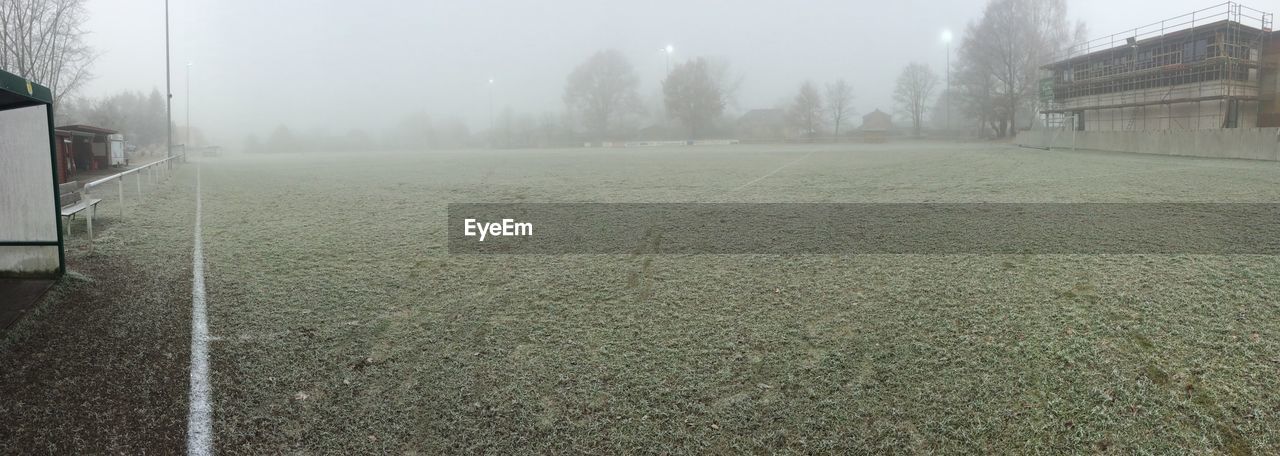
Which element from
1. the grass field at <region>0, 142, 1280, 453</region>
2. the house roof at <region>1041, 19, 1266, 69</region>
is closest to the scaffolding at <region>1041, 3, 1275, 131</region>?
the house roof at <region>1041, 19, 1266, 69</region>

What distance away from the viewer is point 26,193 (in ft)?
23.2

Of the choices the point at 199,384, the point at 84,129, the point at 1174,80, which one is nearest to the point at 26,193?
the point at 199,384

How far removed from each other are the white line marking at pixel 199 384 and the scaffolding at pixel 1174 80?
43082 millimetres

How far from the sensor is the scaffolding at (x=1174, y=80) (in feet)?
123

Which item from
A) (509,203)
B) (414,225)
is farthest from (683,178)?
(414,225)

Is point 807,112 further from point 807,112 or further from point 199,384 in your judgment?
point 199,384

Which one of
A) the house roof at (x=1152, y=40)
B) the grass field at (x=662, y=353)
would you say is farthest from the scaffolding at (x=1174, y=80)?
the grass field at (x=662, y=353)

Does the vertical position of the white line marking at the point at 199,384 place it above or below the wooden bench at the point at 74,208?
below

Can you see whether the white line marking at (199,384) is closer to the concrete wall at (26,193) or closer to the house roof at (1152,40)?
the concrete wall at (26,193)

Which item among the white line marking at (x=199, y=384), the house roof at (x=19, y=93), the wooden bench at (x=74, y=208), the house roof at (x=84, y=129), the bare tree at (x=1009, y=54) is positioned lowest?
the white line marking at (x=199, y=384)

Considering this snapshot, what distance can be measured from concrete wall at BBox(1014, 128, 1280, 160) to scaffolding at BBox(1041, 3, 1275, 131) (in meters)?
5.20

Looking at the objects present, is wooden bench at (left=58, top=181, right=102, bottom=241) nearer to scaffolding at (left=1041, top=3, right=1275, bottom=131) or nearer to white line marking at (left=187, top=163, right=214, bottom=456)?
white line marking at (left=187, top=163, right=214, bottom=456)

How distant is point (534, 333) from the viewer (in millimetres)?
5453

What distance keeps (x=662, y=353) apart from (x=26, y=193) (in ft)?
22.5
